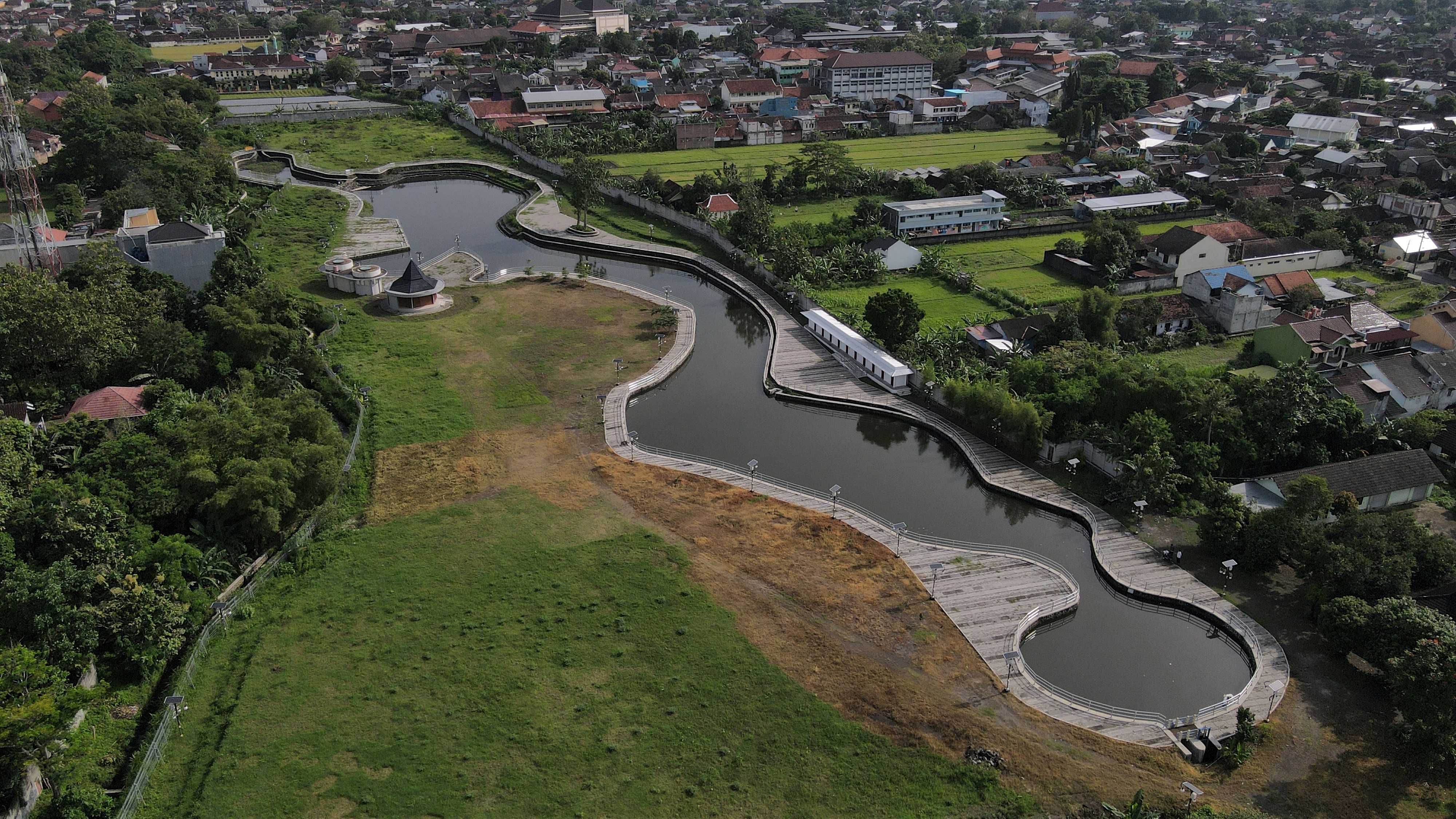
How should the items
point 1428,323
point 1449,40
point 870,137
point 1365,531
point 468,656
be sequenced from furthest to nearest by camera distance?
1. point 1449,40
2. point 870,137
3. point 1428,323
4. point 1365,531
5. point 468,656

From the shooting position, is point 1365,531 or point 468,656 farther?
point 1365,531

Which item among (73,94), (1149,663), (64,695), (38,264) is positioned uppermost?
(73,94)

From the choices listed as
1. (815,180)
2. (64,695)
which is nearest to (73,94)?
(815,180)

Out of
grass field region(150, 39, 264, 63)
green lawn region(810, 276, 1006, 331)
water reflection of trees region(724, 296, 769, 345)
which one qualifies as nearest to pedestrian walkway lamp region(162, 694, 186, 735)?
water reflection of trees region(724, 296, 769, 345)

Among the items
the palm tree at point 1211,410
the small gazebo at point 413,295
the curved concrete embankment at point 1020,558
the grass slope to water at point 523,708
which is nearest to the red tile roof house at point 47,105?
the small gazebo at point 413,295

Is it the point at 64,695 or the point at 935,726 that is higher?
the point at 64,695

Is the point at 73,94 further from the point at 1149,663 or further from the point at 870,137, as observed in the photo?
the point at 1149,663

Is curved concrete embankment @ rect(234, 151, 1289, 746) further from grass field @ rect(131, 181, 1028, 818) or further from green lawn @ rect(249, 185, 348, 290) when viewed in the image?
green lawn @ rect(249, 185, 348, 290)
